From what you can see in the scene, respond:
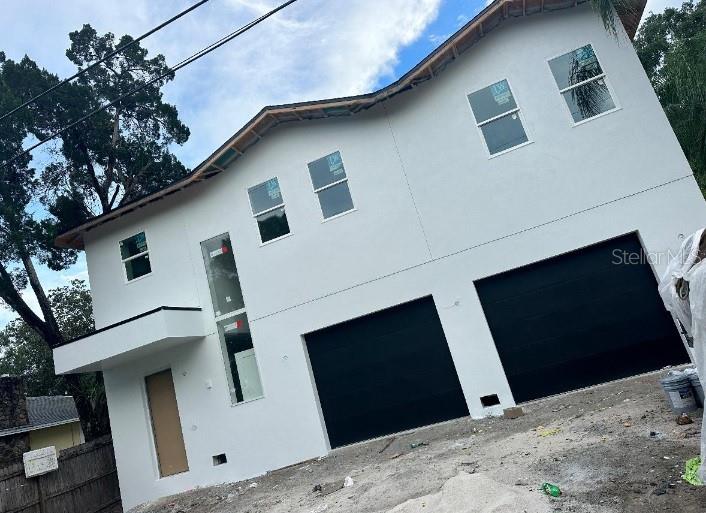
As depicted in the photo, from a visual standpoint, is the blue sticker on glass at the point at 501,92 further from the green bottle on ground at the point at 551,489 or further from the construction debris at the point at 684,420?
the green bottle on ground at the point at 551,489

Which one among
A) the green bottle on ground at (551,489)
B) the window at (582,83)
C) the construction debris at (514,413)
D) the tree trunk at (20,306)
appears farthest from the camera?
the tree trunk at (20,306)

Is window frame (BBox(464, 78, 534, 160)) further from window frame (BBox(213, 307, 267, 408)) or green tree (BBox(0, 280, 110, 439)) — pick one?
green tree (BBox(0, 280, 110, 439))

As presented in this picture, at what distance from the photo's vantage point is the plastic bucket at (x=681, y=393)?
561 centimetres

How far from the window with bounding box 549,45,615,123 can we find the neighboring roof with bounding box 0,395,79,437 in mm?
20434

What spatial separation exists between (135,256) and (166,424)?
4.55 m

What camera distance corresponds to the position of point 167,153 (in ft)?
61.3

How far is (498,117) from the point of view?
964 centimetres

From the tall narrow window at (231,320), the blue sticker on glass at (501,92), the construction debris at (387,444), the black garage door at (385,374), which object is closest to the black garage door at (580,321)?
the black garage door at (385,374)

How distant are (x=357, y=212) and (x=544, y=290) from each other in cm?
428

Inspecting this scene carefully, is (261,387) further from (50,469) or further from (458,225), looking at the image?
(458,225)

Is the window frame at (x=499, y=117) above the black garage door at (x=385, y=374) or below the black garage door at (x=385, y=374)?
above

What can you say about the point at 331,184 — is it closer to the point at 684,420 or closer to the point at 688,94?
the point at 684,420

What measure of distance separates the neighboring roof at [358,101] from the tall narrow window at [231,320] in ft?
6.28

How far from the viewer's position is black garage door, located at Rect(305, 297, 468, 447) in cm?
944
